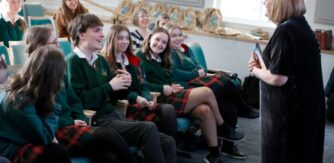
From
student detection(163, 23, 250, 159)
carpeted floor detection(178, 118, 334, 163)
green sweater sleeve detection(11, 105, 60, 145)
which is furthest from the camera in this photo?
student detection(163, 23, 250, 159)

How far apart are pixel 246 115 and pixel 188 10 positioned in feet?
5.73

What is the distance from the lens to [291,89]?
237cm

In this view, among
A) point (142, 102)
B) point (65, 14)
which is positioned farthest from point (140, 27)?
point (142, 102)

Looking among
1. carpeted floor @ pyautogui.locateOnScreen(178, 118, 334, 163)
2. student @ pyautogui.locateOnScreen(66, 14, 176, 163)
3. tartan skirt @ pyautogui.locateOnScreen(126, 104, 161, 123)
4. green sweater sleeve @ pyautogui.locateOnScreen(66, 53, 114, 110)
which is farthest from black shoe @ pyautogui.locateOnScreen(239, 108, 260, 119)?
green sweater sleeve @ pyautogui.locateOnScreen(66, 53, 114, 110)

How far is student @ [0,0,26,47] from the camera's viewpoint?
13.2ft

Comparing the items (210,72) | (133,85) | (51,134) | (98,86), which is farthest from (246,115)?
(51,134)

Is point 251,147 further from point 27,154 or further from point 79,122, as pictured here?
point 27,154

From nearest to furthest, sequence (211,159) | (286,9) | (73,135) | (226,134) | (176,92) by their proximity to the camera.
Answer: (286,9), (73,135), (211,159), (176,92), (226,134)

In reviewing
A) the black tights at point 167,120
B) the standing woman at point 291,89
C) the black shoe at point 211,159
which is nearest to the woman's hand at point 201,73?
the black shoe at point 211,159

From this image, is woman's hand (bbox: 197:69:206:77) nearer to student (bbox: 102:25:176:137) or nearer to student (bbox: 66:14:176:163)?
student (bbox: 102:25:176:137)

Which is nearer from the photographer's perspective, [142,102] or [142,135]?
[142,135]

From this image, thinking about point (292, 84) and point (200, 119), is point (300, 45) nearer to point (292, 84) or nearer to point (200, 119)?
point (292, 84)

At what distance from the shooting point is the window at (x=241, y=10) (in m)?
6.33

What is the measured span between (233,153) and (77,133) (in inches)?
68.4
